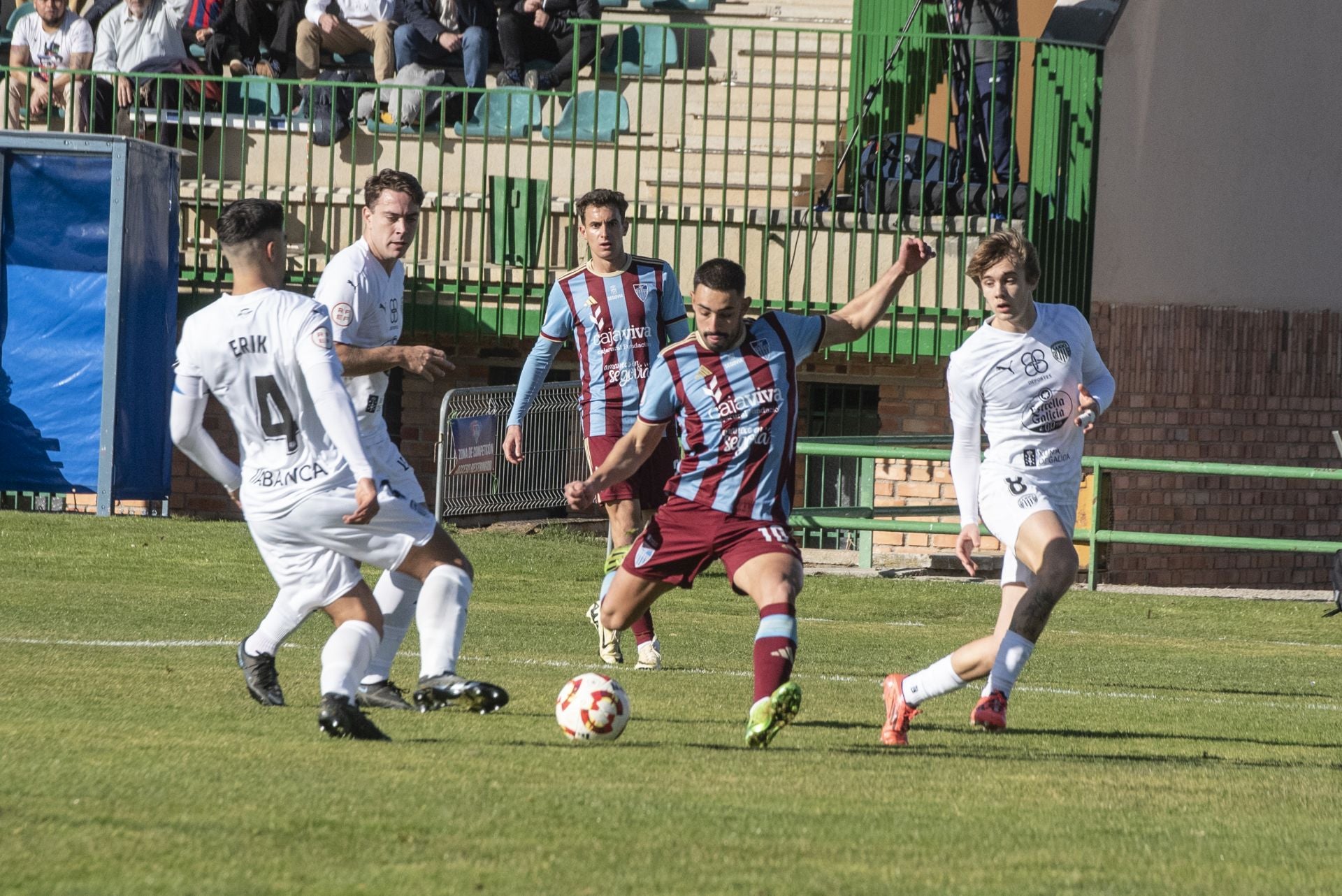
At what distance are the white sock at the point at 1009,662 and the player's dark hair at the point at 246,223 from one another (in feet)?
10.1

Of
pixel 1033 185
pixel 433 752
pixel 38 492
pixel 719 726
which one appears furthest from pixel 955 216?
pixel 433 752

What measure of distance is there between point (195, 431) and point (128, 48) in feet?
39.7

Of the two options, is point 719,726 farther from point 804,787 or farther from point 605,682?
point 804,787

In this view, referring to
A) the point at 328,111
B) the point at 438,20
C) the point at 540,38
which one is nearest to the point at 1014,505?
the point at 328,111

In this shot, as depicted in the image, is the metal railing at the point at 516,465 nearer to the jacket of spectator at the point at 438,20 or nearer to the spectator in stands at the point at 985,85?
the jacket of spectator at the point at 438,20

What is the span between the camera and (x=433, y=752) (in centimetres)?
636

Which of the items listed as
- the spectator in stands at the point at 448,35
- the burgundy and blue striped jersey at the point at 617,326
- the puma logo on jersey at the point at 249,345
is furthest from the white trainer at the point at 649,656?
the spectator in stands at the point at 448,35

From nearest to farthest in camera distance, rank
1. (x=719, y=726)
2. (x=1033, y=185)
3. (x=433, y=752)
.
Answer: (x=433, y=752) → (x=719, y=726) → (x=1033, y=185)

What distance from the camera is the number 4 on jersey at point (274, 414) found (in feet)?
21.6

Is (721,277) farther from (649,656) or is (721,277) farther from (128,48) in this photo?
(128,48)

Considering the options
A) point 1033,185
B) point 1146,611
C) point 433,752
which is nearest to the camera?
point 433,752

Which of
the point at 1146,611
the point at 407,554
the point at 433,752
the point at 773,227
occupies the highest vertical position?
the point at 773,227

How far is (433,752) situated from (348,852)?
5.23 ft

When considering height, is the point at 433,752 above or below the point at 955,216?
below
